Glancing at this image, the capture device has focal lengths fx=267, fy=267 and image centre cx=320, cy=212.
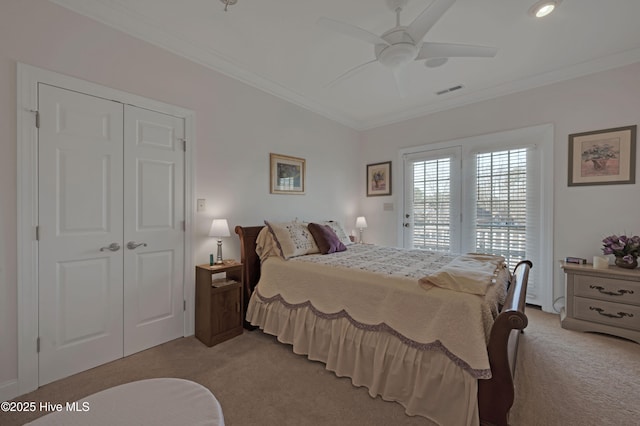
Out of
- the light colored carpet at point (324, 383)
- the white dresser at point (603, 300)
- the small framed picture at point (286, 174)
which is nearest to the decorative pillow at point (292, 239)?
the small framed picture at point (286, 174)

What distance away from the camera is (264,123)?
3.35 meters

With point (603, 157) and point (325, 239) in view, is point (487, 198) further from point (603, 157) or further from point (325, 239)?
point (325, 239)

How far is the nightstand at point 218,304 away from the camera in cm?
249

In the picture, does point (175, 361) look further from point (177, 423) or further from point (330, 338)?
point (177, 423)

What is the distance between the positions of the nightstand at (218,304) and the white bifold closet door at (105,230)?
213 millimetres

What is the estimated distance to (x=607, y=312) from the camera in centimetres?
258

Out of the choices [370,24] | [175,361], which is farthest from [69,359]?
[370,24]

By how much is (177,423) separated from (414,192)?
4155 mm

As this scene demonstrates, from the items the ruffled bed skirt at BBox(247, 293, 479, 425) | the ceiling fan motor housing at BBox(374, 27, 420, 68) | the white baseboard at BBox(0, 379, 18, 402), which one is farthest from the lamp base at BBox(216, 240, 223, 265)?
the ceiling fan motor housing at BBox(374, 27, 420, 68)

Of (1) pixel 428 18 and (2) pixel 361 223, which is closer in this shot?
(1) pixel 428 18

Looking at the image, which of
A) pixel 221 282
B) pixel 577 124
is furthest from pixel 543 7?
pixel 221 282

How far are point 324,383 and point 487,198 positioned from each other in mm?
3177

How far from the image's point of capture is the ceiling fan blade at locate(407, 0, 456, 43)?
5.34 ft

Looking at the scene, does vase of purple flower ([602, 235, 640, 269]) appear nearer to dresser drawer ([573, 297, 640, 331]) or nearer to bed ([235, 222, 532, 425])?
dresser drawer ([573, 297, 640, 331])
